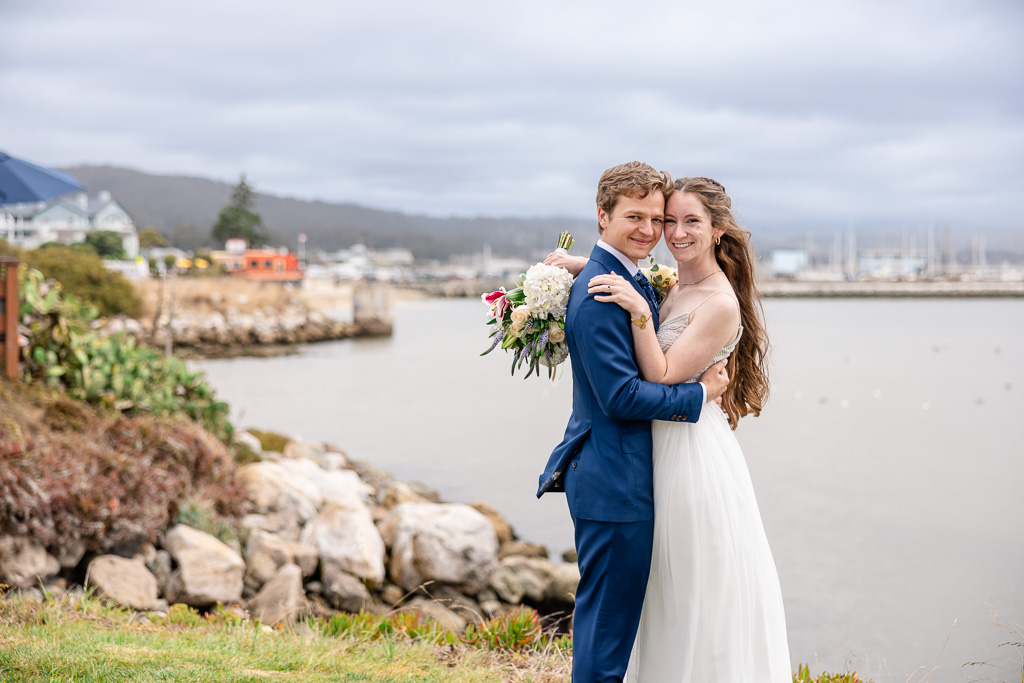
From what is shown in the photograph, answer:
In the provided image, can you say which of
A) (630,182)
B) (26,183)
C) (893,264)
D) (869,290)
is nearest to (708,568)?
(630,182)

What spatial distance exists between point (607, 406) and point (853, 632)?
26.8 ft

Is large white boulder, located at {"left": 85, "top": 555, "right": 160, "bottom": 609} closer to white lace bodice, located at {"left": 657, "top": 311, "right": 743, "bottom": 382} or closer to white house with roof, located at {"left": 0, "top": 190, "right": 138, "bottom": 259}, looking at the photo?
white lace bodice, located at {"left": 657, "top": 311, "right": 743, "bottom": 382}

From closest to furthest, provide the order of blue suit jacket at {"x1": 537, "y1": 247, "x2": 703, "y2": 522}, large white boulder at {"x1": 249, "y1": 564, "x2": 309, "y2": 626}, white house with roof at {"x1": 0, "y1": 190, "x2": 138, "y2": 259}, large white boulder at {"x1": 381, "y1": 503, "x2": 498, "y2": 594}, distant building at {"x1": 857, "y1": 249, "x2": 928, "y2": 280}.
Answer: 1. blue suit jacket at {"x1": 537, "y1": 247, "x2": 703, "y2": 522}
2. large white boulder at {"x1": 249, "y1": 564, "x2": 309, "y2": 626}
3. large white boulder at {"x1": 381, "y1": 503, "x2": 498, "y2": 594}
4. white house with roof at {"x1": 0, "y1": 190, "x2": 138, "y2": 259}
5. distant building at {"x1": 857, "y1": 249, "x2": 928, "y2": 280}

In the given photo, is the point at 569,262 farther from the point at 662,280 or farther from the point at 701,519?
the point at 701,519

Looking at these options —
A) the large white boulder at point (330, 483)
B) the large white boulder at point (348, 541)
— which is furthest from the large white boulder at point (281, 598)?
the large white boulder at point (330, 483)

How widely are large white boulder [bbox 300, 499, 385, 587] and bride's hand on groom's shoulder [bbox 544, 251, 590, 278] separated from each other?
5569 millimetres

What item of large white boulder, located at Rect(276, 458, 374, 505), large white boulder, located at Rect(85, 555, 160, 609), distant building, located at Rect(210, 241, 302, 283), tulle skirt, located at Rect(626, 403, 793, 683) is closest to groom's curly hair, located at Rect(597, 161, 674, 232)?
tulle skirt, located at Rect(626, 403, 793, 683)

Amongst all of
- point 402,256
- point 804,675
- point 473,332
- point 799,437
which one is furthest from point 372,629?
point 402,256

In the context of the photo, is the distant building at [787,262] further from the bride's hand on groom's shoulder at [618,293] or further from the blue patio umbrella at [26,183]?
the bride's hand on groom's shoulder at [618,293]

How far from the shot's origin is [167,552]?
6867 millimetres

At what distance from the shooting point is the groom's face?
9.77 feet

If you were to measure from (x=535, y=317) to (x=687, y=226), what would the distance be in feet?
2.25

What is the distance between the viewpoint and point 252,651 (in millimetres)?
4156

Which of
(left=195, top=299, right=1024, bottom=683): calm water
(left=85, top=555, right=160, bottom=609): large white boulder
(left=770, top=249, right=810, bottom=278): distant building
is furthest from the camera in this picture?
(left=770, top=249, right=810, bottom=278): distant building
